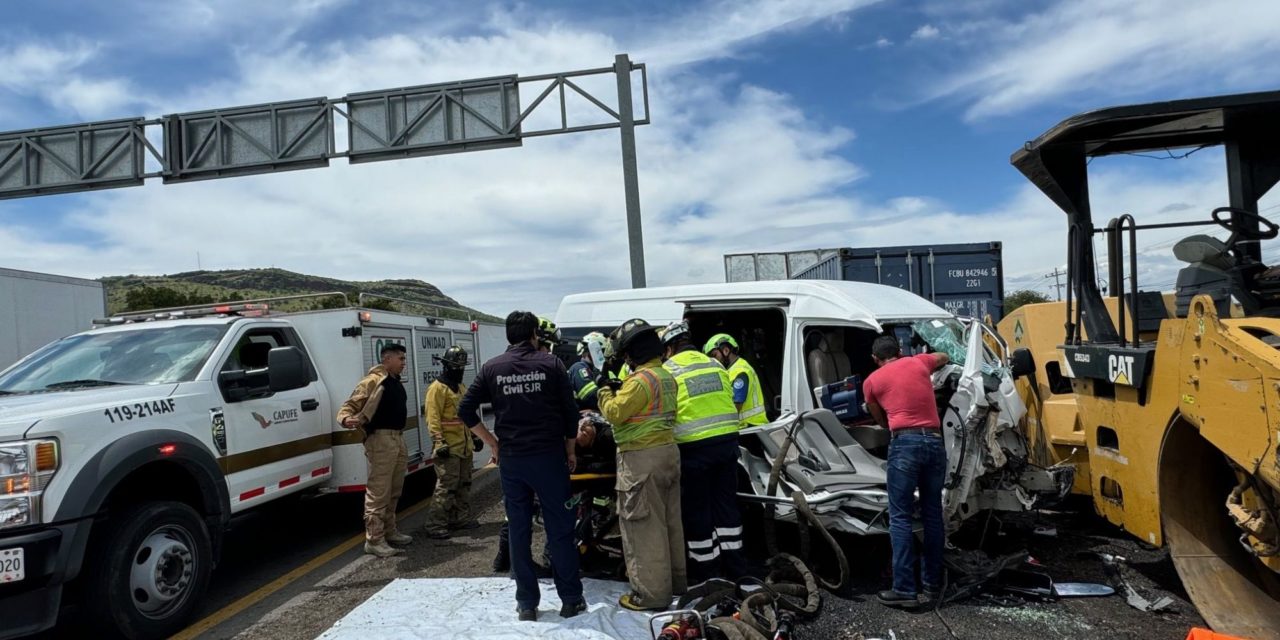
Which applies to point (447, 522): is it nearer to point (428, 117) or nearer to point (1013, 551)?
point (1013, 551)

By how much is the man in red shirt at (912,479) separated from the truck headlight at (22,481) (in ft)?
16.3

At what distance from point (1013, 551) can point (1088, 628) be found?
147 cm

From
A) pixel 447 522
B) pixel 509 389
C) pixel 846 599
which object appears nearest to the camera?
pixel 509 389

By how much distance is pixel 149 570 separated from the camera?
14.8ft

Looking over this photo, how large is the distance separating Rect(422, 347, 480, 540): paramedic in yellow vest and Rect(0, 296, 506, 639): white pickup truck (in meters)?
0.69

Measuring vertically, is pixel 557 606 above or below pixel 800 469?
below

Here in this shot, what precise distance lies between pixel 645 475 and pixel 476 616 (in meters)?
1.43

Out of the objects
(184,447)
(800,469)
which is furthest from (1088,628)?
(184,447)

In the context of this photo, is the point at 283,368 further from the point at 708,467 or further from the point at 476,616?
the point at 708,467

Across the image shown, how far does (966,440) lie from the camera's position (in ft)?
16.4

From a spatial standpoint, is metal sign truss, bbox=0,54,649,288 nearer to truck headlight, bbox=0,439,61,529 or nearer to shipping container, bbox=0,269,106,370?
shipping container, bbox=0,269,106,370

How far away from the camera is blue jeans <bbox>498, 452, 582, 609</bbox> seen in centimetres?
457

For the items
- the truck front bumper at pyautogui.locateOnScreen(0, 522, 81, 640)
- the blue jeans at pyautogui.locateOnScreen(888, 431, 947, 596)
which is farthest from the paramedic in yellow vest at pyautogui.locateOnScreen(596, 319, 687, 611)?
the truck front bumper at pyautogui.locateOnScreen(0, 522, 81, 640)

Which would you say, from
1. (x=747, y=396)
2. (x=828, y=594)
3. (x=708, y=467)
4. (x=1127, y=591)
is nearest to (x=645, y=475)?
(x=708, y=467)
